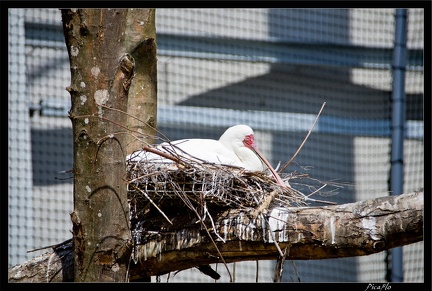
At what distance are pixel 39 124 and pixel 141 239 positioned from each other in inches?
114

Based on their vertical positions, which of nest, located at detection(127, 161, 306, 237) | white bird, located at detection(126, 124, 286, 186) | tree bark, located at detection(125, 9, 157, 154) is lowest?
nest, located at detection(127, 161, 306, 237)

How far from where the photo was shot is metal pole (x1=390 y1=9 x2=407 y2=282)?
5285 mm

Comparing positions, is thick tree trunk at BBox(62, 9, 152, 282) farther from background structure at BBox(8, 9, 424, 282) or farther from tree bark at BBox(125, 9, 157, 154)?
background structure at BBox(8, 9, 424, 282)

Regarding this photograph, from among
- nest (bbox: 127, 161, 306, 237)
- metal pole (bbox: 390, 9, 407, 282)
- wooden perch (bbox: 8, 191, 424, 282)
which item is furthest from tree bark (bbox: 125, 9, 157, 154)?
metal pole (bbox: 390, 9, 407, 282)

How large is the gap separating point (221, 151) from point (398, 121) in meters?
2.13

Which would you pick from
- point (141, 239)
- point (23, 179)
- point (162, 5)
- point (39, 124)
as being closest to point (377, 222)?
point (141, 239)

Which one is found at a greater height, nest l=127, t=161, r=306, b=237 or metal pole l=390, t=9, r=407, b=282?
metal pole l=390, t=9, r=407, b=282

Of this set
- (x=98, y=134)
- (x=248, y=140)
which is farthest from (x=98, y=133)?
(x=248, y=140)

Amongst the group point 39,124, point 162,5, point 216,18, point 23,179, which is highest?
point 216,18

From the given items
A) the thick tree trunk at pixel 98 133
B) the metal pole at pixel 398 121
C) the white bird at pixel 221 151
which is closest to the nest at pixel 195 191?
the white bird at pixel 221 151

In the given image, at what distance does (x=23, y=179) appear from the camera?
5117mm

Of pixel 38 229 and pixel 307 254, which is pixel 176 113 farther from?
pixel 307 254

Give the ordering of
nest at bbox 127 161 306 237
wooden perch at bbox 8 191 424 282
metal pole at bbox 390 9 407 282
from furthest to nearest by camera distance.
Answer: metal pole at bbox 390 9 407 282, nest at bbox 127 161 306 237, wooden perch at bbox 8 191 424 282

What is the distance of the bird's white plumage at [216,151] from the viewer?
11.1 ft
